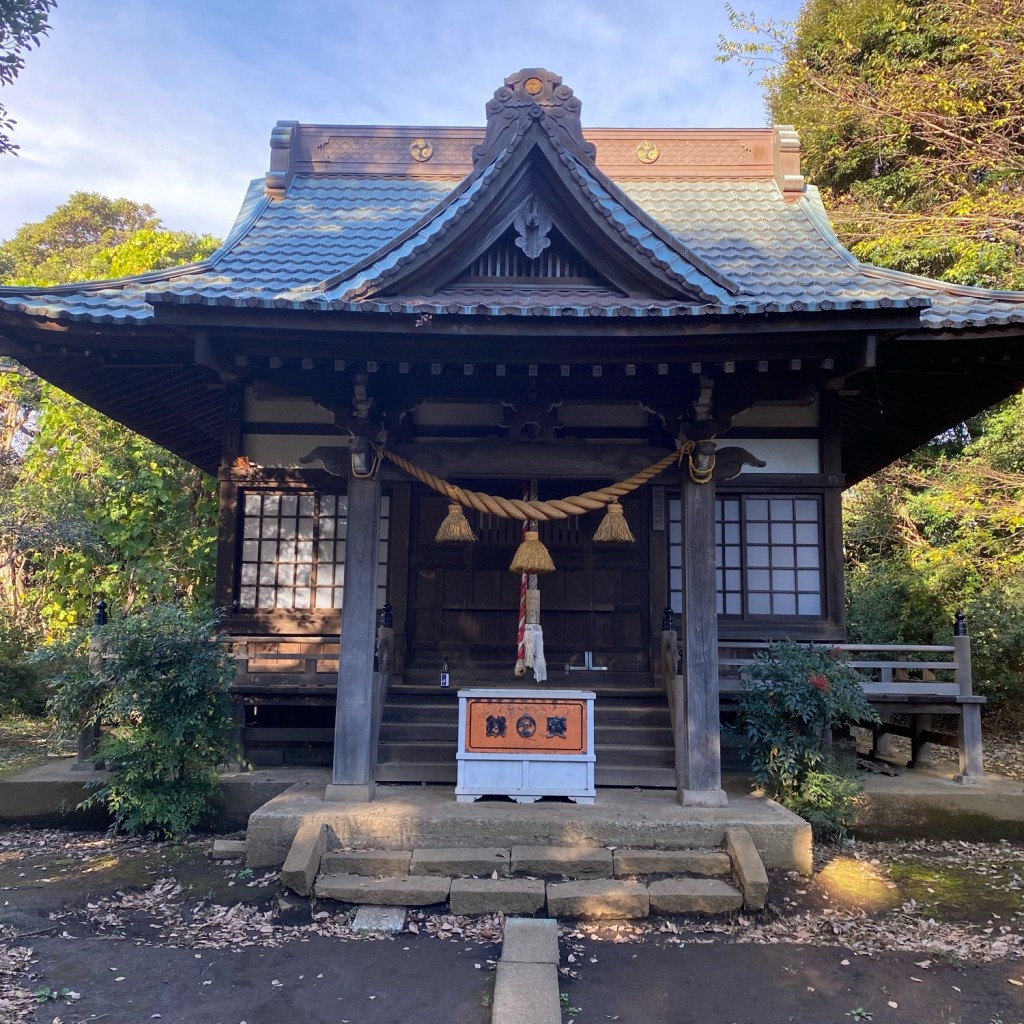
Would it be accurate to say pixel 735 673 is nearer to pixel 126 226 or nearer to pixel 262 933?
pixel 262 933

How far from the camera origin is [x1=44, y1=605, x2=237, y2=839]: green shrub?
6609mm

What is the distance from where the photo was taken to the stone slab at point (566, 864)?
18.1 feet

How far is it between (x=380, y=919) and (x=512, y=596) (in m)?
4.09

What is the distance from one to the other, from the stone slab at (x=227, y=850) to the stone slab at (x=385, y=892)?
1.23m

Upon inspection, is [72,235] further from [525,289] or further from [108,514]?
[525,289]

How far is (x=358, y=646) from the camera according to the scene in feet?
21.2

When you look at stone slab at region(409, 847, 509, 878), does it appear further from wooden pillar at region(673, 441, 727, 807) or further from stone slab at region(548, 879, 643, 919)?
wooden pillar at region(673, 441, 727, 807)

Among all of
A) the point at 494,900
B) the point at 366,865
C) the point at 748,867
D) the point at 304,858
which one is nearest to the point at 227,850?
the point at 304,858

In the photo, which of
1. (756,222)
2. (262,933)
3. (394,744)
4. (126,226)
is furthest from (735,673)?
(126,226)

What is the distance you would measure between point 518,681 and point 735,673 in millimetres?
2210

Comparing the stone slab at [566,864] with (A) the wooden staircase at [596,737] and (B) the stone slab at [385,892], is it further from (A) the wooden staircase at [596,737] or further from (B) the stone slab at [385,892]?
(A) the wooden staircase at [596,737]

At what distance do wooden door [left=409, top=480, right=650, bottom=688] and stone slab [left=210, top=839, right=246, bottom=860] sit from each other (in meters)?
2.65

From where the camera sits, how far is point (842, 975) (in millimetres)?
4441

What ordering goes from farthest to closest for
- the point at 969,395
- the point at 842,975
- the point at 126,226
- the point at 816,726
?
the point at 126,226, the point at 969,395, the point at 816,726, the point at 842,975
